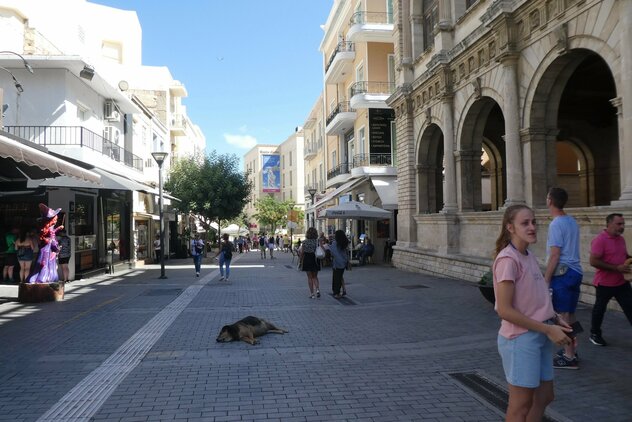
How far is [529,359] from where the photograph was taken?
281 cm

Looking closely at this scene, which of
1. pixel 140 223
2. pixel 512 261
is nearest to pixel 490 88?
pixel 512 261

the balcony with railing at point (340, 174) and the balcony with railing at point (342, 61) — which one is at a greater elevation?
the balcony with railing at point (342, 61)

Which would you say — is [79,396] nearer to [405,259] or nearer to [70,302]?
[70,302]

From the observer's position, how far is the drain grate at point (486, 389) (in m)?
4.51

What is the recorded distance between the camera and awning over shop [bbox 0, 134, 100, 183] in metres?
7.88

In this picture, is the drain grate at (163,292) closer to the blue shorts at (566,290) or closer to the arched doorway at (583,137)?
the arched doorway at (583,137)

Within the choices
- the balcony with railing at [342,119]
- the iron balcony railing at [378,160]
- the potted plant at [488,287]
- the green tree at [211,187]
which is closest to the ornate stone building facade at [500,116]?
the potted plant at [488,287]

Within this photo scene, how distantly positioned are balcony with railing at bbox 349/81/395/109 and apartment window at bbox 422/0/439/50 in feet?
21.2

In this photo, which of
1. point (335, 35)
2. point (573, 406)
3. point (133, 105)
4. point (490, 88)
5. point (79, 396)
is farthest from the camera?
point (335, 35)

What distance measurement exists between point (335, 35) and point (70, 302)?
27.0m

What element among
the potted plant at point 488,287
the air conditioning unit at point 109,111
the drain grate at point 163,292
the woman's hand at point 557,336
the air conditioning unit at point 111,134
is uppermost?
the air conditioning unit at point 109,111

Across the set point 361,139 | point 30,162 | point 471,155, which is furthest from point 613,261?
point 361,139

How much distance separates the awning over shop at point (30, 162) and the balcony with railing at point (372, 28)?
17.2m

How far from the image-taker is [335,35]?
3334 cm
